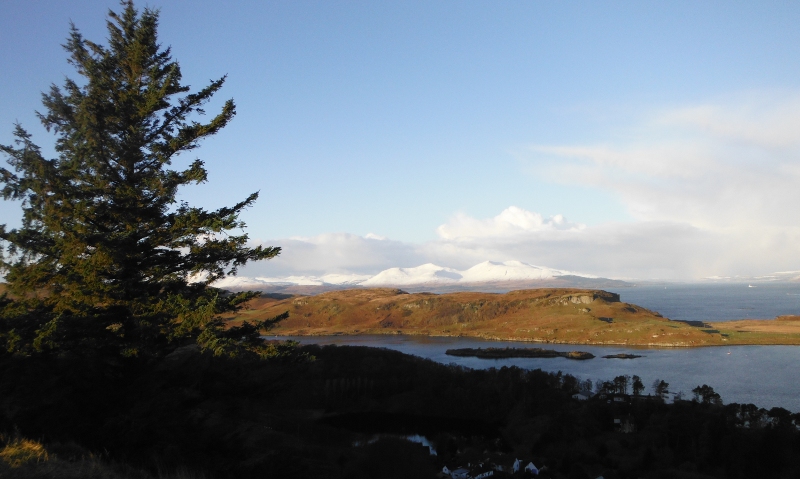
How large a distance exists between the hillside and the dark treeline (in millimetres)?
43134

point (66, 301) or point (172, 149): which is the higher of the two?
point (172, 149)

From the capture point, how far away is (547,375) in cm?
6297

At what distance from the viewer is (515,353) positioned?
92.2 meters

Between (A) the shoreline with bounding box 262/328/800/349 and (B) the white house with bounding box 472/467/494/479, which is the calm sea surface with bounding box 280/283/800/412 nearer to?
(A) the shoreline with bounding box 262/328/800/349

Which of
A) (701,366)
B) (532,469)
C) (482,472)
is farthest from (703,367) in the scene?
(482,472)

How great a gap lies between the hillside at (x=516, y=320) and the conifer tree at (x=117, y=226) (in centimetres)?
9424

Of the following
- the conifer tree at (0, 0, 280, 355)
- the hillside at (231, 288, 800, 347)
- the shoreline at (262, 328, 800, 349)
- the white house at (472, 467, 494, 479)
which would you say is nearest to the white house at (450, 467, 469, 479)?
the white house at (472, 467, 494, 479)

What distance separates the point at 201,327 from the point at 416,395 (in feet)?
201

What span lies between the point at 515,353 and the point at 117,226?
295 feet

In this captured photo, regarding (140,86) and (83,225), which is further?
(140,86)

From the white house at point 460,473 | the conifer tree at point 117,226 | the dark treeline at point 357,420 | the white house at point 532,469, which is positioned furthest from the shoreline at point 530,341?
the conifer tree at point 117,226

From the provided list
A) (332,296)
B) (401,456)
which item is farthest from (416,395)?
(332,296)

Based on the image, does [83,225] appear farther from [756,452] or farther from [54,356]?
[756,452]

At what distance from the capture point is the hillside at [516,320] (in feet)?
323
